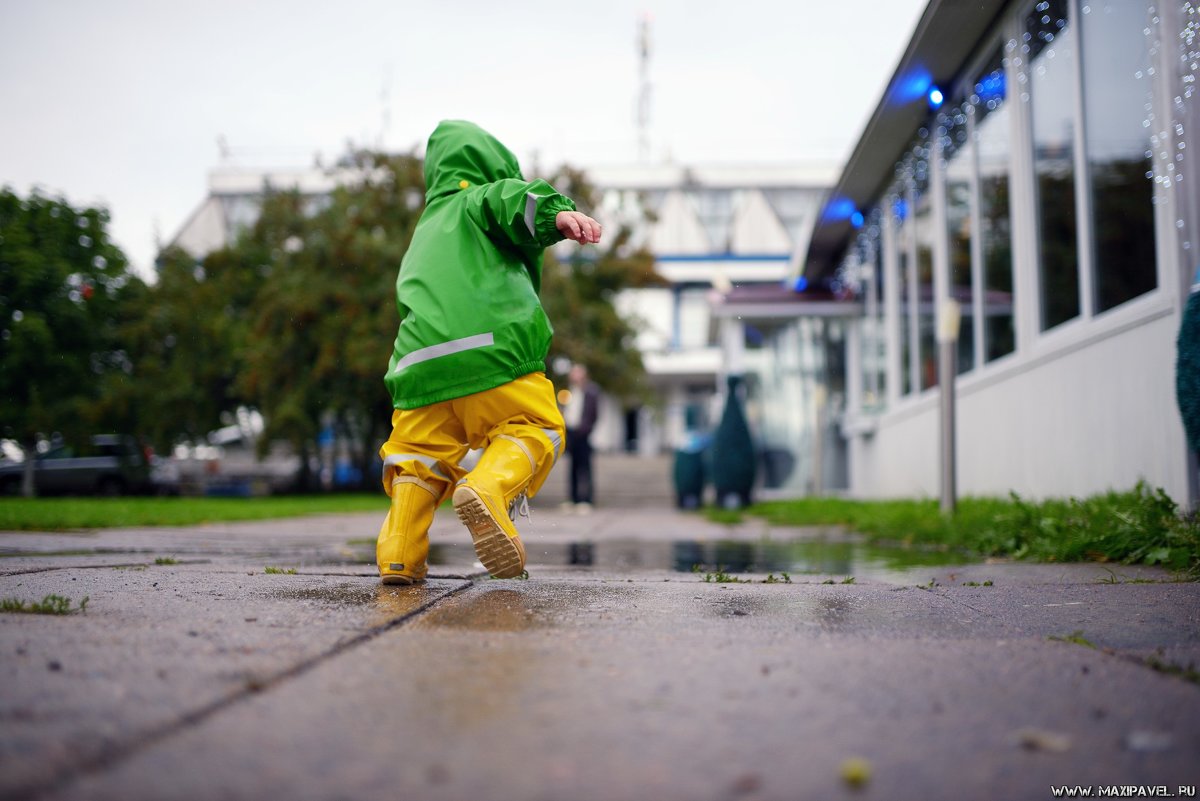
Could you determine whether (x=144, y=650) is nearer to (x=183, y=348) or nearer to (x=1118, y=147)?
(x=1118, y=147)

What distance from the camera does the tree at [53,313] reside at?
19.4 meters

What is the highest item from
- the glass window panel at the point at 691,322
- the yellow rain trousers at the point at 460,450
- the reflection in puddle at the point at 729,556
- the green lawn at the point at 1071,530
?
the glass window panel at the point at 691,322

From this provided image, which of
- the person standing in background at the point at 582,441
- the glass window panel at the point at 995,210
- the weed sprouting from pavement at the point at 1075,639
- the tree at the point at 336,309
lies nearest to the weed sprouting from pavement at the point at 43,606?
the weed sprouting from pavement at the point at 1075,639

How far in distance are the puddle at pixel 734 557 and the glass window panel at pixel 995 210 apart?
2.62 metres

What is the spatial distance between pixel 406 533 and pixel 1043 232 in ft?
17.8

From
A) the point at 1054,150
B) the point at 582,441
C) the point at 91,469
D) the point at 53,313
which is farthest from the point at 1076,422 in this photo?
the point at 91,469

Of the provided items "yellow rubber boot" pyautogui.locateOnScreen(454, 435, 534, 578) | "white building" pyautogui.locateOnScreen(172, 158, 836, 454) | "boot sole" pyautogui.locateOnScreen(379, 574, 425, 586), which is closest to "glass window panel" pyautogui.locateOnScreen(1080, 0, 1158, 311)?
"yellow rubber boot" pyautogui.locateOnScreen(454, 435, 534, 578)

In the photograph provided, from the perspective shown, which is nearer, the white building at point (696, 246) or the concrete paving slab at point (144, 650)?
the concrete paving slab at point (144, 650)

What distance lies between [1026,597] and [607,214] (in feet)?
74.2

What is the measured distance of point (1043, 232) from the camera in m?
6.80

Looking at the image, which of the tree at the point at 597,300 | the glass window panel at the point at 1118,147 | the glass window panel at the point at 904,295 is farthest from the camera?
the tree at the point at 597,300

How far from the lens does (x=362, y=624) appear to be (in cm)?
214

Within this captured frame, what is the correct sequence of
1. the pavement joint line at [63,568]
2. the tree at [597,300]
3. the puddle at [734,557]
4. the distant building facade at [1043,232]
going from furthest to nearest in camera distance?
1. the tree at [597,300]
2. the distant building facade at [1043,232]
3. the puddle at [734,557]
4. the pavement joint line at [63,568]

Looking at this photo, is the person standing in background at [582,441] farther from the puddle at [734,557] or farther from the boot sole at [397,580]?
the boot sole at [397,580]
